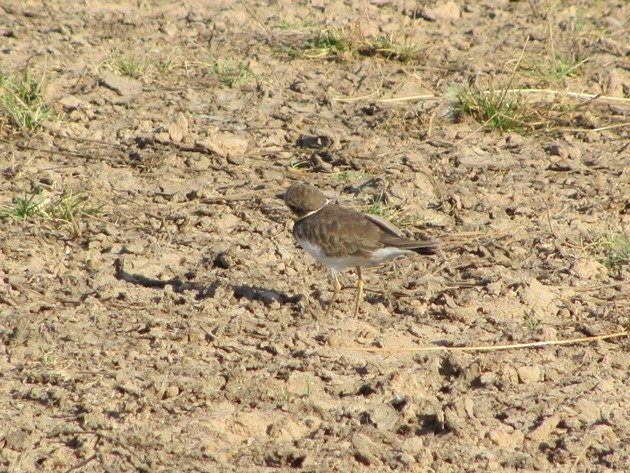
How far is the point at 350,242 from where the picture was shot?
7.40m

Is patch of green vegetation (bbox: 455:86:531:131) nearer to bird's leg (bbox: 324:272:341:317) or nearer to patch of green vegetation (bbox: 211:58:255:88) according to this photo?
patch of green vegetation (bbox: 211:58:255:88)

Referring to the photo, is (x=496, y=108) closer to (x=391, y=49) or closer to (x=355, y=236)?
(x=391, y=49)

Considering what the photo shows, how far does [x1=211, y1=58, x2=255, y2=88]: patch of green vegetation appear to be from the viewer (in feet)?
34.4

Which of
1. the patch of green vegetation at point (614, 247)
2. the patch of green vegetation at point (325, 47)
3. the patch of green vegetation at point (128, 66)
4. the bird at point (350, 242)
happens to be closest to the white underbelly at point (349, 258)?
the bird at point (350, 242)

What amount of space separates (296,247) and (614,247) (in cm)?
227

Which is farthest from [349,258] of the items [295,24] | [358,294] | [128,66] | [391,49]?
[295,24]

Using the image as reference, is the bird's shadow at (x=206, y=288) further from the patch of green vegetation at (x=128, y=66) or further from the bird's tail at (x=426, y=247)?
the patch of green vegetation at (x=128, y=66)

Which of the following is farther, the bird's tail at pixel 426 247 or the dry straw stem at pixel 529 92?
the dry straw stem at pixel 529 92

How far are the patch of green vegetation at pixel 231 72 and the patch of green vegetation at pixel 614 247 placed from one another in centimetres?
371

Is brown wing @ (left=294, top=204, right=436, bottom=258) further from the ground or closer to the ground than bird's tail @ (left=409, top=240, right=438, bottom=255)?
closer to the ground

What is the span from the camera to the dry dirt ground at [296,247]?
6102 millimetres

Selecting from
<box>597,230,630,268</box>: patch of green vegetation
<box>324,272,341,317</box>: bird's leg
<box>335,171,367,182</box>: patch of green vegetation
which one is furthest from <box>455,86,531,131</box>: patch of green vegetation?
<box>324,272,341,317</box>: bird's leg

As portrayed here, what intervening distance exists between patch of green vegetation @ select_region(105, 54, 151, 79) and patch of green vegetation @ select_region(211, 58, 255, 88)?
2.08 ft

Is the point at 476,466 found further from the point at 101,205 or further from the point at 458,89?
the point at 458,89
